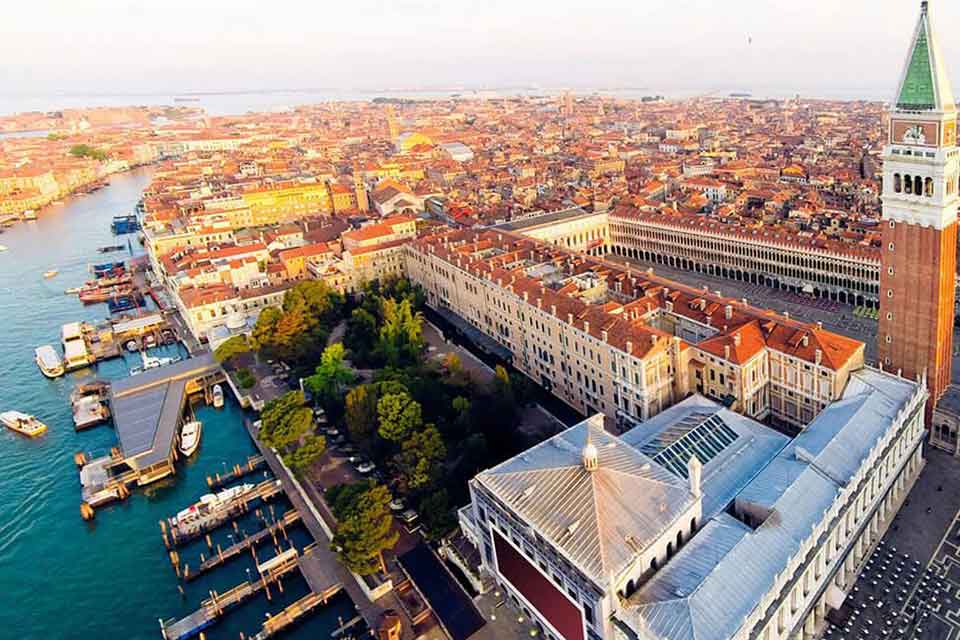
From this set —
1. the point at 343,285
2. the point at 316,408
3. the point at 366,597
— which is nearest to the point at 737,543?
the point at 366,597

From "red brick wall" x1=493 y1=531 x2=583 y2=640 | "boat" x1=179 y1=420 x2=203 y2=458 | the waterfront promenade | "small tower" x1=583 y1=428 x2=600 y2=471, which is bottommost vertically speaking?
the waterfront promenade

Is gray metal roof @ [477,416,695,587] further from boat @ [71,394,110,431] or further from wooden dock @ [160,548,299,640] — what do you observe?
boat @ [71,394,110,431]

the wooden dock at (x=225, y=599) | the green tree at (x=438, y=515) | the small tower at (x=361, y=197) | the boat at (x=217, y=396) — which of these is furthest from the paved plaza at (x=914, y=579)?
the small tower at (x=361, y=197)

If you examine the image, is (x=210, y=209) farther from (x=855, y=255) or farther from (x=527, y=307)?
(x=855, y=255)

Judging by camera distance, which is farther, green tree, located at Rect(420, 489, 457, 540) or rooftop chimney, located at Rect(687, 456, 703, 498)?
green tree, located at Rect(420, 489, 457, 540)

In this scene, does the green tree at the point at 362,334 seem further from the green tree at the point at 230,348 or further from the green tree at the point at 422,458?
the green tree at the point at 422,458

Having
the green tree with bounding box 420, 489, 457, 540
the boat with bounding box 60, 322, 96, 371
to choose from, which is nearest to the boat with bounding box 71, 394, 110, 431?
the boat with bounding box 60, 322, 96, 371

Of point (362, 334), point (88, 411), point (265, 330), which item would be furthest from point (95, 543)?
point (362, 334)
